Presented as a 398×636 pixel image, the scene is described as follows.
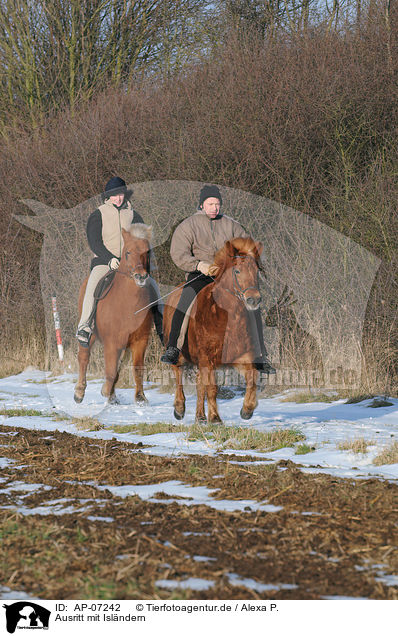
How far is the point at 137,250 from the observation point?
32.3 feet

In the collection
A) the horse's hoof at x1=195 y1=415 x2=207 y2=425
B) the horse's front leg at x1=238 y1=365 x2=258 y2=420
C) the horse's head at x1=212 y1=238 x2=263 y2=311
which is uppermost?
the horse's head at x1=212 y1=238 x2=263 y2=311

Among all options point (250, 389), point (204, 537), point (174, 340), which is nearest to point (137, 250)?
point (174, 340)

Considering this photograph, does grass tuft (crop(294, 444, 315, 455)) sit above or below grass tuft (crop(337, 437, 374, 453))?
below

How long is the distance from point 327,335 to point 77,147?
8.05 metres

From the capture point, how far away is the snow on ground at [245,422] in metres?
6.92

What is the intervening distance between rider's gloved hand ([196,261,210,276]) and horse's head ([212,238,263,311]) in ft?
0.82

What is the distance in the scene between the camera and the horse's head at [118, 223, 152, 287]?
977cm

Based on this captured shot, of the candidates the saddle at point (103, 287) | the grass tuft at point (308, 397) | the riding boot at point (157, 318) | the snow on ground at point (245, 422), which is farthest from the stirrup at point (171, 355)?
the grass tuft at point (308, 397)

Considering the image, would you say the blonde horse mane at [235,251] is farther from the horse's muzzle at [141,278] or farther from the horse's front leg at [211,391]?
the horse's muzzle at [141,278]

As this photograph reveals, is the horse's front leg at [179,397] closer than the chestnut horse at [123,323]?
Yes

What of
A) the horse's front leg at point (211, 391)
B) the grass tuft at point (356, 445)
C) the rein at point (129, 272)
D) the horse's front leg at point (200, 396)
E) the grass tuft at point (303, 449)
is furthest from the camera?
the rein at point (129, 272)

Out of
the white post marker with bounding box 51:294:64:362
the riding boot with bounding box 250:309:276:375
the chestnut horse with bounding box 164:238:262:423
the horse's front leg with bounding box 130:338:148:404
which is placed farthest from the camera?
the white post marker with bounding box 51:294:64:362

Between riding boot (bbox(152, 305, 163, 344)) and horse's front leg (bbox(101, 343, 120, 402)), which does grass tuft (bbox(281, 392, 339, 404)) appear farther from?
horse's front leg (bbox(101, 343, 120, 402))

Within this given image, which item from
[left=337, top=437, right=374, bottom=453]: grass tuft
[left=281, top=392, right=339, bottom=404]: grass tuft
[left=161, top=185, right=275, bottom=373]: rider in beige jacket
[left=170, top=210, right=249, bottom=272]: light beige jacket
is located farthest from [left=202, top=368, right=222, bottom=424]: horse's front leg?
[left=281, top=392, right=339, bottom=404]: grass tuft
